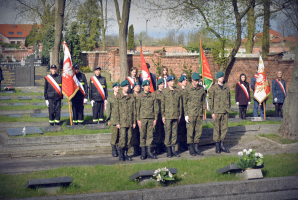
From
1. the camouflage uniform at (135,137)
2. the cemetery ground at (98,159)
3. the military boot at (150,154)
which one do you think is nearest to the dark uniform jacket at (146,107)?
the camouflage uniform at (135,137)

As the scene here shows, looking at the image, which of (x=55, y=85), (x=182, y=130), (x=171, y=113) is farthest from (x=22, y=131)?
(x=182, y=130)

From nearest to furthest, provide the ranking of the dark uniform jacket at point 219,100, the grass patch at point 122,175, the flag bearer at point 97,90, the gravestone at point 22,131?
1. the grass patch at point 122,175
2. the dark uniform jacket at point 219,100
3. the gravestone at point 22,131
4. the flag bearer at point 97,90

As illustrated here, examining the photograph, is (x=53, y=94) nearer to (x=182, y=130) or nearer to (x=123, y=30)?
(x=182, y=130)

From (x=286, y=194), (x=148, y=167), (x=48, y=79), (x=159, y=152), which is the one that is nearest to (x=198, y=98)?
(x=159, y=152)

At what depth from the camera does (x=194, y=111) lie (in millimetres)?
8102

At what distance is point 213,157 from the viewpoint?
7.53m

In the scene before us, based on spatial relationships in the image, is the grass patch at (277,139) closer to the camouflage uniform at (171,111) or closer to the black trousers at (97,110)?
the camouflage uniform at (171,111)

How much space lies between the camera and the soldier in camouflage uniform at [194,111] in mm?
8102

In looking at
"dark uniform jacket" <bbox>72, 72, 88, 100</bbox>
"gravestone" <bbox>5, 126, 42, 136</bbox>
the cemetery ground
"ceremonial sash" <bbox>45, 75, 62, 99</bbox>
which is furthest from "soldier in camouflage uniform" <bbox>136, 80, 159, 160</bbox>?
"ceremonial sash" <bbox>45, 75, 62, 99</bbox>

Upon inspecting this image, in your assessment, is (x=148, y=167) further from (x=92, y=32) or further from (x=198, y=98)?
(x=92, y=32)

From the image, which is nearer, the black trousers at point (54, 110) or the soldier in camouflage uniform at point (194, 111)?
the soldier in camouflage uniform at point (194, 111)

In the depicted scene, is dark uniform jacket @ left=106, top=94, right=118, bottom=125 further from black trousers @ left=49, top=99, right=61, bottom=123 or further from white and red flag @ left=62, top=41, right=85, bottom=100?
black trousers @ left=49, top=99, right=61, bottom=123

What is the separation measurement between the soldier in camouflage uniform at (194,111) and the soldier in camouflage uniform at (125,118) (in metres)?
1.44

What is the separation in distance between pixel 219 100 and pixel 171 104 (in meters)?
1.39
